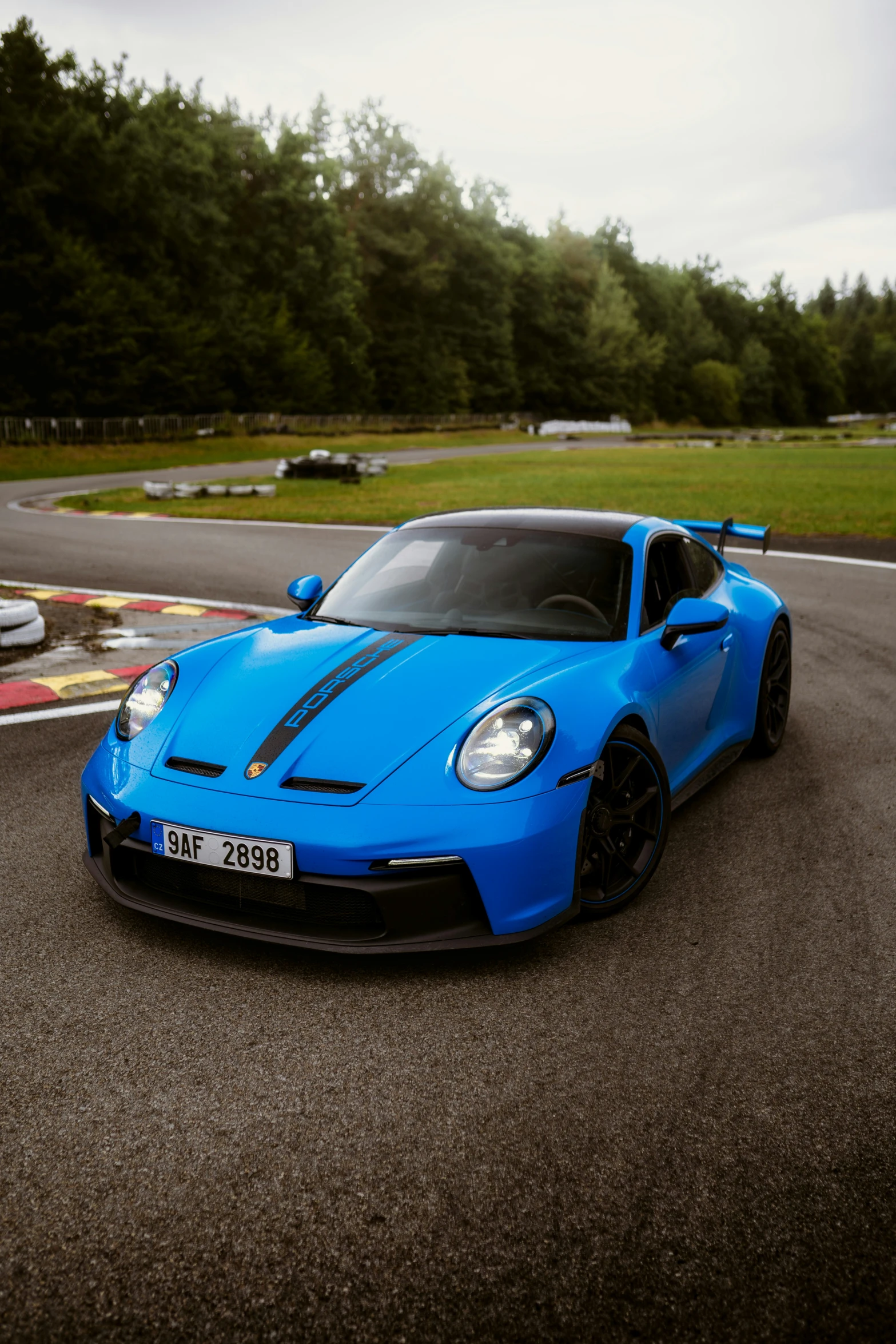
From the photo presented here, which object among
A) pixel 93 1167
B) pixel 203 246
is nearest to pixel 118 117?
pixel 203 246

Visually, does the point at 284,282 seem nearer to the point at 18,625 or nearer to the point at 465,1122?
the point at 18,625

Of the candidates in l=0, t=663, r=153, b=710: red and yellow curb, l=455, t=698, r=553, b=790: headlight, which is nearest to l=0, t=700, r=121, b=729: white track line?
l=0, t=663, r=153, b=710: red and yellow curb

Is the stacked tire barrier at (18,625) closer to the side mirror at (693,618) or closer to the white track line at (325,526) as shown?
the side mirror at (693,618)

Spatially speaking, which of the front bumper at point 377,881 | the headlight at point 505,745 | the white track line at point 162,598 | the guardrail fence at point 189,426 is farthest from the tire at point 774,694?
the guardrail fence at point 189,426

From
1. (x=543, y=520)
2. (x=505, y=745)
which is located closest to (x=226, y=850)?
(x=505, y=745)

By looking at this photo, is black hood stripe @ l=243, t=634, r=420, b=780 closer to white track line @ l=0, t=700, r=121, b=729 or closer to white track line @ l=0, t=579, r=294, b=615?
white track line @ l=0, t=700, r=121, b=729

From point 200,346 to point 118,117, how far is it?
1036 cm

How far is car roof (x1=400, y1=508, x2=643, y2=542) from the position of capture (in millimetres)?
4637

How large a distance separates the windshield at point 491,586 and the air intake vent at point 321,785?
3.60 feet

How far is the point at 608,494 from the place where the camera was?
72.4ft

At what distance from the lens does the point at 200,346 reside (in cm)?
5259

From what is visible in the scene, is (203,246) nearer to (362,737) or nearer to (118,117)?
(118,117)

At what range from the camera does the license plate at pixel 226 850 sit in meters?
3.06

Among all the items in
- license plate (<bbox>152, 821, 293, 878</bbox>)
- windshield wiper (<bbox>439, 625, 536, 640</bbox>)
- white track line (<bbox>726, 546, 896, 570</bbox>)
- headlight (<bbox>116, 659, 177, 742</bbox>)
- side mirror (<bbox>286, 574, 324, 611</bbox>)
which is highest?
side mirror (<bbox>286, 574, 324, 611</bbox>)
